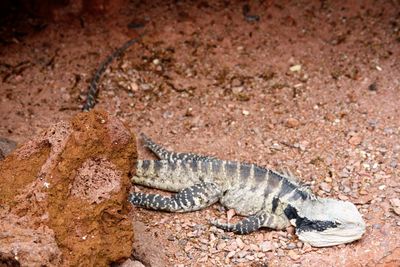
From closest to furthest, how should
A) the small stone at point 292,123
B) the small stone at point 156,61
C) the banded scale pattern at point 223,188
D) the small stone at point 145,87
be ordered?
the banded scale pattern at point 223,188 < the small stone at point 292,123 < the small stone at point 145,87 < the small stone at point 156,61

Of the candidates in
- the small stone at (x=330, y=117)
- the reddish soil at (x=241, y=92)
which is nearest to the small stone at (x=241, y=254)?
the reddish soil at (x=241, y=92)

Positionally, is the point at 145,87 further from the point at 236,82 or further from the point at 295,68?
the point at 295,68

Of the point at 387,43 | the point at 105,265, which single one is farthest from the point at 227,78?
the point at 105,265

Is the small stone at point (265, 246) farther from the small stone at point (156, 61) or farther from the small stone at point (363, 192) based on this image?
the small stone at point (156, 61)

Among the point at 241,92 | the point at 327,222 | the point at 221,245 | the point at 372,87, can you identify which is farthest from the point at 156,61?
the point at 327,222

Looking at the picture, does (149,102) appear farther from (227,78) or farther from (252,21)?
(252,21)

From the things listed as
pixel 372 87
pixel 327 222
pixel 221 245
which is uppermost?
pixel 372 87

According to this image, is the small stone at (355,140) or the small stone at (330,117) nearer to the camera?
the small stone at (355,140)
